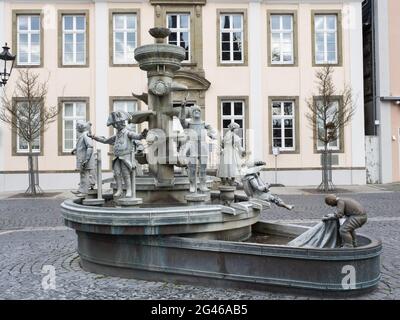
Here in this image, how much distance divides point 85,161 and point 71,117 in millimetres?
13734

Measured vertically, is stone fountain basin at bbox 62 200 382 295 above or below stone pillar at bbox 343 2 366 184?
below

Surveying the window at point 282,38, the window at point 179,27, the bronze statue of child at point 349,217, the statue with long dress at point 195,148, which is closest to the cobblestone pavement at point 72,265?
the bronze statue of child at point 349,217

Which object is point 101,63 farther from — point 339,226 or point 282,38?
point 339,226

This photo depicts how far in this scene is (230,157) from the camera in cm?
720

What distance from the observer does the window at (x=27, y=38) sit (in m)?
20.1

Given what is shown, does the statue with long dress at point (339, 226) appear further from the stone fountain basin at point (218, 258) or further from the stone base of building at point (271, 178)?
the stone base of building at point (271, 178)

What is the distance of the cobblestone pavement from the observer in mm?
4848

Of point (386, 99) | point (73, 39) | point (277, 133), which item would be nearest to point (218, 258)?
point (277, 133)

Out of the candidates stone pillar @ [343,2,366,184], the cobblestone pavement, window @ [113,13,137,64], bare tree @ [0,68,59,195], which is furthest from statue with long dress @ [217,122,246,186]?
stone pillar @ [343,2,366,184]

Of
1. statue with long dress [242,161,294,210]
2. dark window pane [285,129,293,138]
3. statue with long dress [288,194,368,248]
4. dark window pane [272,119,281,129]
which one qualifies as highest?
dark window pane [272,119,281,129]

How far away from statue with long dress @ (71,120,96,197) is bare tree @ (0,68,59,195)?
1060cm

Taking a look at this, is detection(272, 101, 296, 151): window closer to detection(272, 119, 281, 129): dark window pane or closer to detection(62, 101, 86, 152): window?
detection(272, 119, 281, 129): dark window pane

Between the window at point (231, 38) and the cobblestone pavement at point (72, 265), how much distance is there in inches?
388

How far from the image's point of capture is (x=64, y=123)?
20094mm
